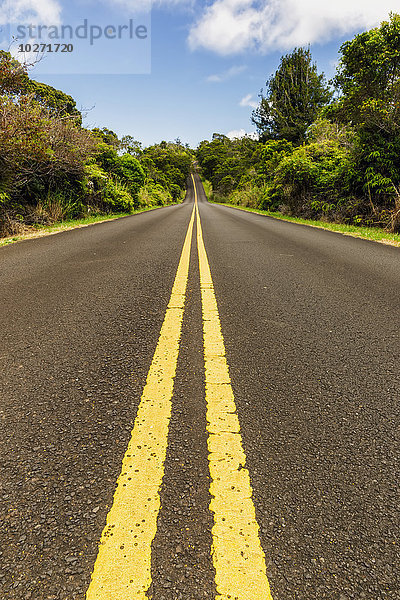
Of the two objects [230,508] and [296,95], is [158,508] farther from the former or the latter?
[296,95]

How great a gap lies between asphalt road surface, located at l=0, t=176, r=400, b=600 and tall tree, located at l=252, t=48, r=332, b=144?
101 ft

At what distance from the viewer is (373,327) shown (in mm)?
2611

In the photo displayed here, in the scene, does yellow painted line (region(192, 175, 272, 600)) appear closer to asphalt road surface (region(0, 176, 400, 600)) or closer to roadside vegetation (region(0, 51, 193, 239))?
asphalt road surface (region(0, 176, 400, 600))

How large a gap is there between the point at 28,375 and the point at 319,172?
15705 millimetres

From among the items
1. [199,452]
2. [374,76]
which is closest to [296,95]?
[374,76]

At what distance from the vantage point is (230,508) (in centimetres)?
103

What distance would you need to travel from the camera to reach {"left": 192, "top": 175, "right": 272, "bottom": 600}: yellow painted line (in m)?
0.82

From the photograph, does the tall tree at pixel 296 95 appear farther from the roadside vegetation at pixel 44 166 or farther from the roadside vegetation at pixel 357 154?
the roadside vegetation at pixel 44 166

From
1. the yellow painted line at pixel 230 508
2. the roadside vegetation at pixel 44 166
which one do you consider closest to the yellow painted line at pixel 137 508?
the yellow painted line at pixel 230 508

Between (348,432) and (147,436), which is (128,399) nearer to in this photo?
(147,436)

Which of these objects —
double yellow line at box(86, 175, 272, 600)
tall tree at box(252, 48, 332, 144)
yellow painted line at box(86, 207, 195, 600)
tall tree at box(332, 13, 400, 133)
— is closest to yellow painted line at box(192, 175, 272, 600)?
double yellow line at box(86, 175, 272, 600)

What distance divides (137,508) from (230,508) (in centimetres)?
28

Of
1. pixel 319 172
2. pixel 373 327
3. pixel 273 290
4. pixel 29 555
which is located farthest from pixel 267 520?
pixel 319 172

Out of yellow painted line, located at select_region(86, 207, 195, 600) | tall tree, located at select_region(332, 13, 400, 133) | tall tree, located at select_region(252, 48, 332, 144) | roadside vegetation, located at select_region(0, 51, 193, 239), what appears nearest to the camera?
yellow painted line, located at select_region(86, 207, 195, 600)
